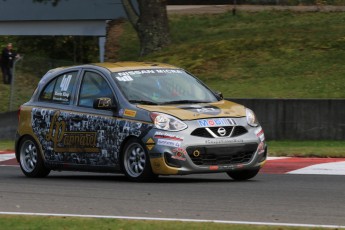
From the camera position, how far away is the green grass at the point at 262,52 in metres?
25.7

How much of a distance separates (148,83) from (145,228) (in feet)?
16.3

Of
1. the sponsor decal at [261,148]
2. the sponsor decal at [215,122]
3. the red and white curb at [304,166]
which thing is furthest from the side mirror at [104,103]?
the red and white curb at [304,166]

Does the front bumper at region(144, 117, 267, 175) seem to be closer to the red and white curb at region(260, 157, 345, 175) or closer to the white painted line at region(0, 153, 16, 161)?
the red and white curb at region(260, 157, 345, 175)

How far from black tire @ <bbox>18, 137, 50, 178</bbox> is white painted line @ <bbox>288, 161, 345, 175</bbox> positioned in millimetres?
3439

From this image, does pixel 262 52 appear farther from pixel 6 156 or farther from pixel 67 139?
pixel 67 139

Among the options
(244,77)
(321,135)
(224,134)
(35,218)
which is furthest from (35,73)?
(35,218)

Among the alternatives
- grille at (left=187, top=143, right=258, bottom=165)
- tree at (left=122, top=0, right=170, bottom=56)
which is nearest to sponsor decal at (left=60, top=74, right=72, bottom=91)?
grille at (left=187, top=143, right=258, bottom=165)

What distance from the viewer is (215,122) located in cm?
1273

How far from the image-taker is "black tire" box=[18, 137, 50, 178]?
14.6 metres

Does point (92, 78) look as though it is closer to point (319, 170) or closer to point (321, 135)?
point (319, 170)

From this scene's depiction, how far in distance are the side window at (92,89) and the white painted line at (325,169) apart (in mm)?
2930

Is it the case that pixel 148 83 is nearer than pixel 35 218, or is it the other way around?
pixel 35 218

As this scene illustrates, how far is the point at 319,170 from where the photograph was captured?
1471 cm

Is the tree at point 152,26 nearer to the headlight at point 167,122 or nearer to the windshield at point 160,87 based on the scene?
the windshield at point 160,87
